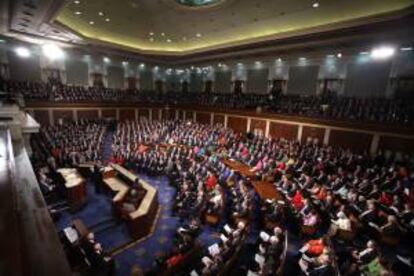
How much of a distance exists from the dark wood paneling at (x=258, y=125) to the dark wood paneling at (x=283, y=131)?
52cm

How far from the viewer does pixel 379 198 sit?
22.6 ft

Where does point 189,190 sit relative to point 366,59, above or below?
below

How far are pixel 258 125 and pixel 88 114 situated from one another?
12.2 meters

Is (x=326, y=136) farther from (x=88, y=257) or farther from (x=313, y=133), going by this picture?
(x=88, y=257)

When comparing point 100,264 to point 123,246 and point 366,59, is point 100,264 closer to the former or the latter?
point 123,246

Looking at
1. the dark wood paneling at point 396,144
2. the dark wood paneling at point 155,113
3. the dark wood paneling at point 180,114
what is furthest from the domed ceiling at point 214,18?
the dark wood paneling at point 155,113

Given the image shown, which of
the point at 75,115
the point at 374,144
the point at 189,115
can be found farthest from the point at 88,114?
the point at 374,144

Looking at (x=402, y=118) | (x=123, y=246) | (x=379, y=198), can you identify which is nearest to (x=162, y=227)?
(x=123, y=246)

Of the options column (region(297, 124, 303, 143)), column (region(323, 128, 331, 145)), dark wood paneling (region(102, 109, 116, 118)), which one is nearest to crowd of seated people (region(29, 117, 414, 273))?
column (region(323, 128, 331, 145))

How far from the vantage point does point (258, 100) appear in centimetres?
1598

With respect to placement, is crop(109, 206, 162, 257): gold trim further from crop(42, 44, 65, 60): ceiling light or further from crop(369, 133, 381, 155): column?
crop(42, 44, 65, 60): ceiling light

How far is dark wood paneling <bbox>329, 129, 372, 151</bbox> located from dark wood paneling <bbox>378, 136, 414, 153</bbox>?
524 mm

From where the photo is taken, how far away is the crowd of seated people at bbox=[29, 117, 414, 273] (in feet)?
19.4

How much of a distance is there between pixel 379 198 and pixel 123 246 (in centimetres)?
742
